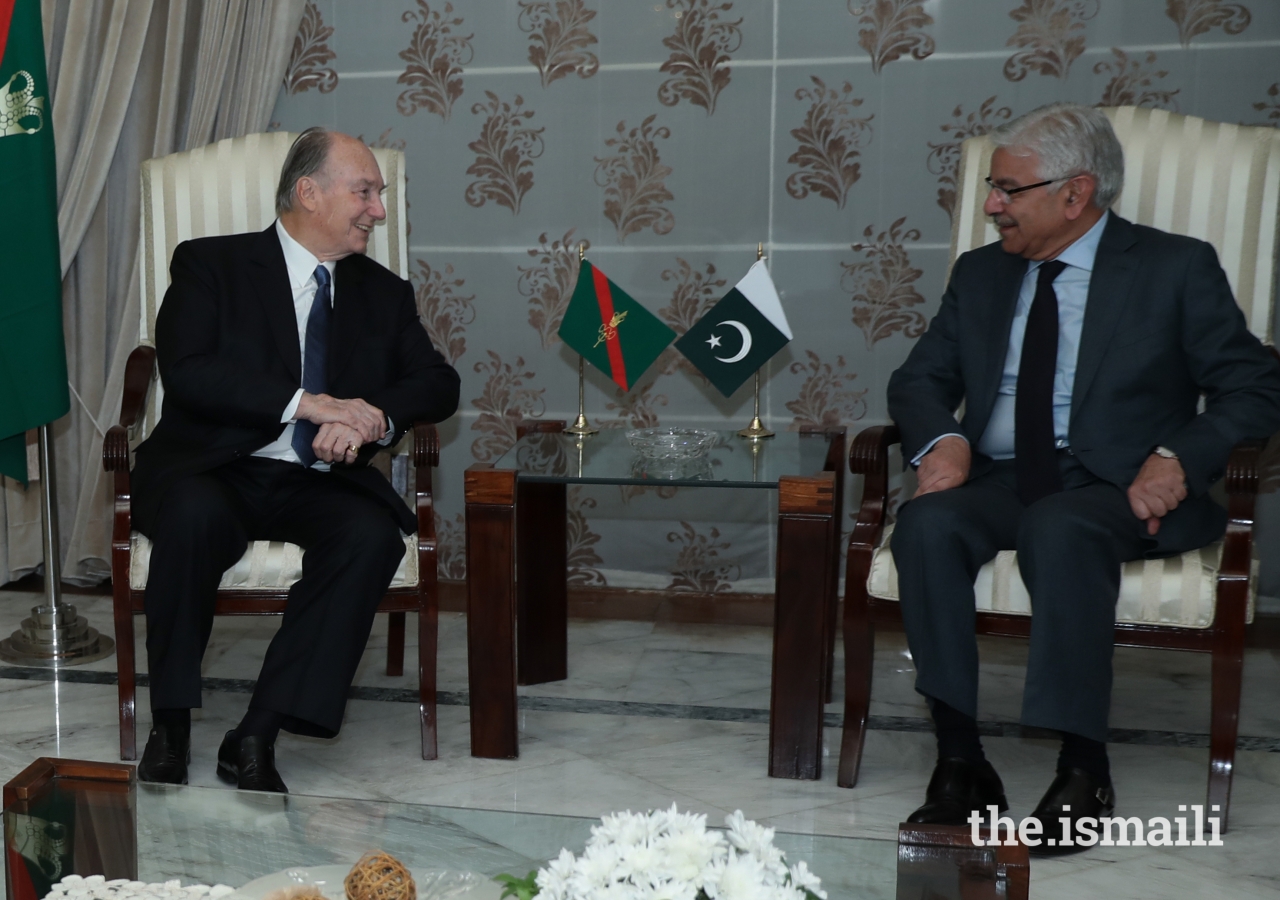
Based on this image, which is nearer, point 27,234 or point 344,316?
point 344,316

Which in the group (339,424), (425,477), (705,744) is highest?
(339,424)

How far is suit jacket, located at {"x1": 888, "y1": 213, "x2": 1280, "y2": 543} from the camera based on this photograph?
2.16m

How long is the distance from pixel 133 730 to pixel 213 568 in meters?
0.39

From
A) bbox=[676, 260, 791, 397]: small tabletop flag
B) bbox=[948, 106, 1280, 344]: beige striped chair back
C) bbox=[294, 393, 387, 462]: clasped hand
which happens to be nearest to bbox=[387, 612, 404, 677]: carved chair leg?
bbox=[294, 393, 387, 462]: clasped hand

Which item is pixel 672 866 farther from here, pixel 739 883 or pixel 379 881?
pixel 379 881

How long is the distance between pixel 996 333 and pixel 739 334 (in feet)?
1.90

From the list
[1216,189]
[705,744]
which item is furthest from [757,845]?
[1216,189]

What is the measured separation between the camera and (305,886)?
1296 mm

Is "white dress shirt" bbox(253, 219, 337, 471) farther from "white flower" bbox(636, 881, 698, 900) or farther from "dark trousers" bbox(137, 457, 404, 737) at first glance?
"white flower" bbox(636, 881, 698, 900)

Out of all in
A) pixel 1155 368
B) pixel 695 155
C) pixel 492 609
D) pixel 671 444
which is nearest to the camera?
pixel 1155 368

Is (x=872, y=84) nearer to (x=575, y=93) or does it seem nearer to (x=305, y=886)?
(x=575, y=93)

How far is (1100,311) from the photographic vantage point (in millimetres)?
2283

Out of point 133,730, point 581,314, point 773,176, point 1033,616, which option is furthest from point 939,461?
point 133,730

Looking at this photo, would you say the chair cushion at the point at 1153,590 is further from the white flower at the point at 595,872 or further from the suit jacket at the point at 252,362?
the white flower at the point at 595,872
